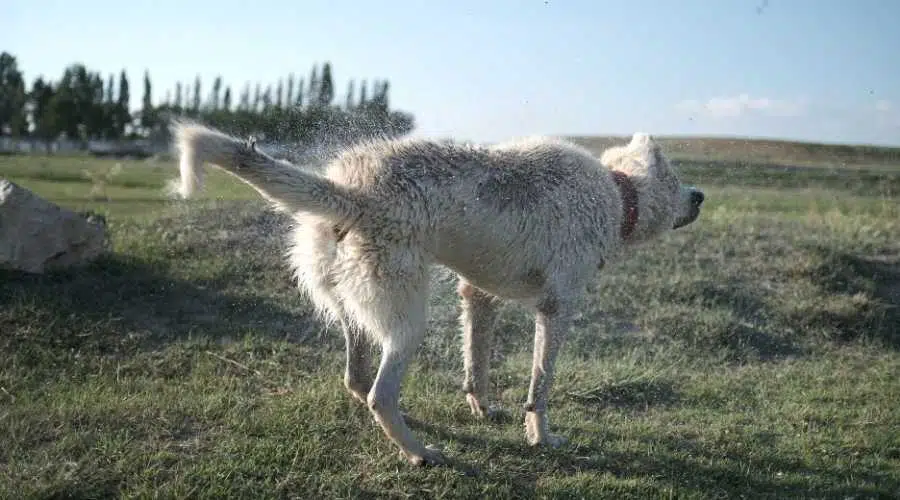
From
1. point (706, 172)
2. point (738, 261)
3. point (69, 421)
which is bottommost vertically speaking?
point (69, 421)

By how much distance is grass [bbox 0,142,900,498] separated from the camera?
4.44 meters

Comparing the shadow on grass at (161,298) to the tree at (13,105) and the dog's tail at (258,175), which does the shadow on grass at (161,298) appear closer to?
the dog's tail at (258,175)

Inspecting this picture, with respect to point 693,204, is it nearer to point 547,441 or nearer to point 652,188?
point 652,188

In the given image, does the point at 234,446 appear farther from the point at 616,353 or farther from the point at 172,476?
the point at 616,353

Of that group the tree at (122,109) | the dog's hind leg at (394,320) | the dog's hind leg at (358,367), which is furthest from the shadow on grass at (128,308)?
the tree at (122,109)

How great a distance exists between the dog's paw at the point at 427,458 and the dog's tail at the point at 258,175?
4.43 ft

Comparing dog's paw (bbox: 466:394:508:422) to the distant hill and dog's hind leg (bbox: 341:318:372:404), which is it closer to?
dog's hind leg (bbox: 341:318:372:404)

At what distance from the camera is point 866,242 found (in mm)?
10758

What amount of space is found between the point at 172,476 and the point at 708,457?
319cm

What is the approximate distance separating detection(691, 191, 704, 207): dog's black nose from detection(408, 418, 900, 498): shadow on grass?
1.88 m

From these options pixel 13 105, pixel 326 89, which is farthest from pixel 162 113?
pixel 13 105

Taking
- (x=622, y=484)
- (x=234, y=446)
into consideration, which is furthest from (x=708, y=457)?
(x=234, y=446)

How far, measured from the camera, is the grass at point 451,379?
444 cm

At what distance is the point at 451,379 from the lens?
21.2ft
